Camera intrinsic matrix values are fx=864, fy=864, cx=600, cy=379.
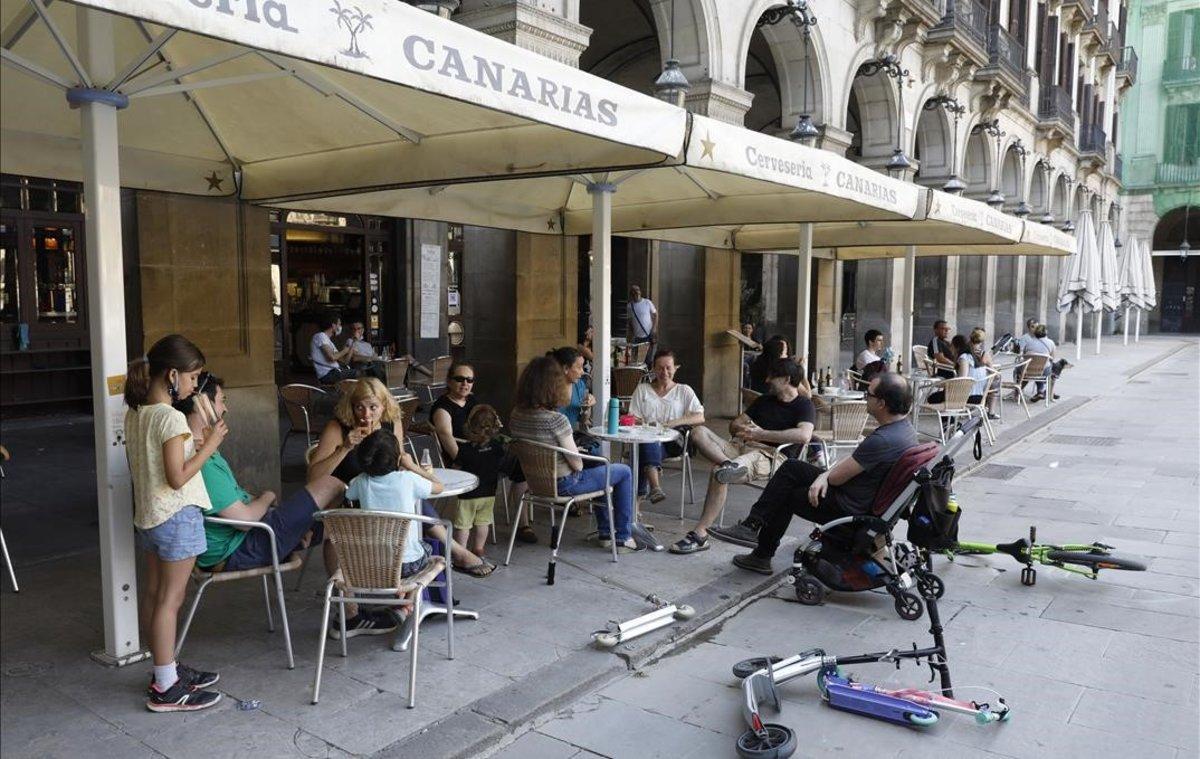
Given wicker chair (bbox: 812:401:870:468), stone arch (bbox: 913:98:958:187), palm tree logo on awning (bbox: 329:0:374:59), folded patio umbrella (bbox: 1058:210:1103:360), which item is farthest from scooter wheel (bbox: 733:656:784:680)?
folded patio umbrella (bbox: 1058:210:1103:360)

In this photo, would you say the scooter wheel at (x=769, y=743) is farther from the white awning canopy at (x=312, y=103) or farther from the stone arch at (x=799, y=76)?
the stone arch at (x=799, y=76)

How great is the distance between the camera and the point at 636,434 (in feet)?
19.9

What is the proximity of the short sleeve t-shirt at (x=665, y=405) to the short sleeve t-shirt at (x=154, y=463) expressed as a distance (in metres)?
3.82

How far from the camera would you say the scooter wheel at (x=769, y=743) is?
3260 millimetres

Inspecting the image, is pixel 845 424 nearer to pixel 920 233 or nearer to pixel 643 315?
pixel 920 233

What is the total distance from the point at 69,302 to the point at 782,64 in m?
10.4

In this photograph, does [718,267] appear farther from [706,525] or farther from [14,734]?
[14,734]

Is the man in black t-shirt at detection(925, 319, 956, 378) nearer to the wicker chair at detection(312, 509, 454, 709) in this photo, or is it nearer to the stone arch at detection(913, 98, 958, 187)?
the stone arch at detection(913, 98, 958, 187)

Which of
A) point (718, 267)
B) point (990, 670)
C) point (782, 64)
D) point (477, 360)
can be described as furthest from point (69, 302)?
point (990, 670)

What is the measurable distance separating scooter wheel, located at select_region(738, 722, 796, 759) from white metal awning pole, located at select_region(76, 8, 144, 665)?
2780 mm

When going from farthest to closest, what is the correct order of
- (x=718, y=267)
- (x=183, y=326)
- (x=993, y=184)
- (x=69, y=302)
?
(x=993, y=184) → (x=718, y=267) → (x=69, y=302) → (x=183, y=326)

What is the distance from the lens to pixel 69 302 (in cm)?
1114

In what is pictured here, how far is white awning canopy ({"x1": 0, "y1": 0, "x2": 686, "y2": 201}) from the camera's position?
3035 millimetres

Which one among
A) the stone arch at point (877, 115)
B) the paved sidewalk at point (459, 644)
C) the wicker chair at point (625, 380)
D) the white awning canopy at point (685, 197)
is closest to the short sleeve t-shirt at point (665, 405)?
the paved sidewalk at point (459, 644)
